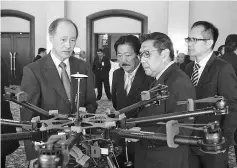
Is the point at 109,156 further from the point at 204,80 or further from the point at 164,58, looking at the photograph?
the point at 204,80

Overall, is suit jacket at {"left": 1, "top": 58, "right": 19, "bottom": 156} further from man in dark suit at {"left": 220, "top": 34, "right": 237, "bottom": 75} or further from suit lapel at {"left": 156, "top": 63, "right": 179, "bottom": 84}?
man in dark suit at {"left": 220, "top": 34, "right": 237, "bottom": 75}

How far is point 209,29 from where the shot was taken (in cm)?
300

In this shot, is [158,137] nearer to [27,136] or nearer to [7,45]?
[27,136]

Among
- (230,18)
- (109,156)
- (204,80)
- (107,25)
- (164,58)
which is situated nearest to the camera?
(109,156)

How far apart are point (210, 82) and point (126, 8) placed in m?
11.0

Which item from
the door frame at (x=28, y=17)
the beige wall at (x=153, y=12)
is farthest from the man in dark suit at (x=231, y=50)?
the door frame at (x=28, y=17)

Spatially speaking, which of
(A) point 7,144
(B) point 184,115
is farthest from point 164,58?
(A) point 7,144

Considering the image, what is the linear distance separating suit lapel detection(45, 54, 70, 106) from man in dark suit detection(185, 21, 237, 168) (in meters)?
1.02

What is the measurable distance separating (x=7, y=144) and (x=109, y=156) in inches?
38.6

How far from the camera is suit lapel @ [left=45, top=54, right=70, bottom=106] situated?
2297mm

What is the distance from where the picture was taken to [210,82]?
2818 mm

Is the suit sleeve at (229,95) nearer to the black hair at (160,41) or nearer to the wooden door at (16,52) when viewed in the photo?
the black hair at (160,41)

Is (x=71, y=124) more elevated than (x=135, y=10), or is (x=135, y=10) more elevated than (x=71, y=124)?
(x=135, y=10)

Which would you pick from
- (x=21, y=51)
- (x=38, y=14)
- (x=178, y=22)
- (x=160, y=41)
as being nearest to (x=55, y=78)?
(x=160, y=41)
